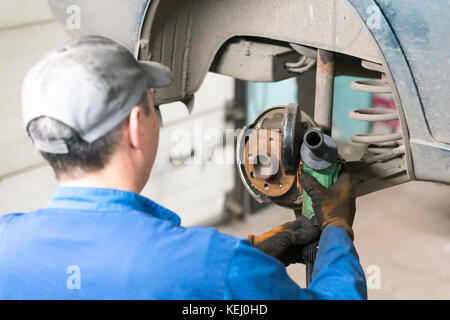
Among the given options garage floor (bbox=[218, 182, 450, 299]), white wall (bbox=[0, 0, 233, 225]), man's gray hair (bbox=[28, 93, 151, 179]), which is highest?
man's gray hair (bbox=[28, 93, 151, 179])

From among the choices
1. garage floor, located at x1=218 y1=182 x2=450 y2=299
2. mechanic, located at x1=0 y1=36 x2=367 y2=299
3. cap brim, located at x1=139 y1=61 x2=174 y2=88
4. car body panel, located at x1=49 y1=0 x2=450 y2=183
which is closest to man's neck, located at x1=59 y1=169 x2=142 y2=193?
mechanic, located at x1=0 y1=36 x2=367 y2=299

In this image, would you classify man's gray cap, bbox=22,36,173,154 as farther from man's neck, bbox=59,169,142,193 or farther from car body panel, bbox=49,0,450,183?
car body panel, bbox=49,0,450,183

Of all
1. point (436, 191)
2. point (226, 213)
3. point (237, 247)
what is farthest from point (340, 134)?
point (237, 247)

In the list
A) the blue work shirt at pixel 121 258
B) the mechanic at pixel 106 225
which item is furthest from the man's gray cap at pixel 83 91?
the blue work shirt at pixel 121 258

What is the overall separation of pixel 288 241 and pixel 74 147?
719 millimetres

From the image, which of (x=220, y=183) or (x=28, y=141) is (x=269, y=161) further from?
(x=220, y=183)

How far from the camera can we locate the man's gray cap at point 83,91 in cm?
103

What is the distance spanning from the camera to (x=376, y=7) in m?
1.35

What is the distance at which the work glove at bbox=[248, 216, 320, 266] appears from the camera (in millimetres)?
1552

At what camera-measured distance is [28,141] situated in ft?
10.7

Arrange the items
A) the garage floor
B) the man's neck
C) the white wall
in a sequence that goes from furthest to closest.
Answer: the garage floor
the white wall
the man's neck

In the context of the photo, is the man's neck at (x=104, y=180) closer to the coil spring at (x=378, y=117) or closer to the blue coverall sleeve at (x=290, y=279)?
the blue coverall sleeve at (x=290, y=279)

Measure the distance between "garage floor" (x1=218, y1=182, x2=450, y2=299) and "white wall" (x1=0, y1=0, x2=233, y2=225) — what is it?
0.41m

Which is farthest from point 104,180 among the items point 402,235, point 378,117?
point 402,235
